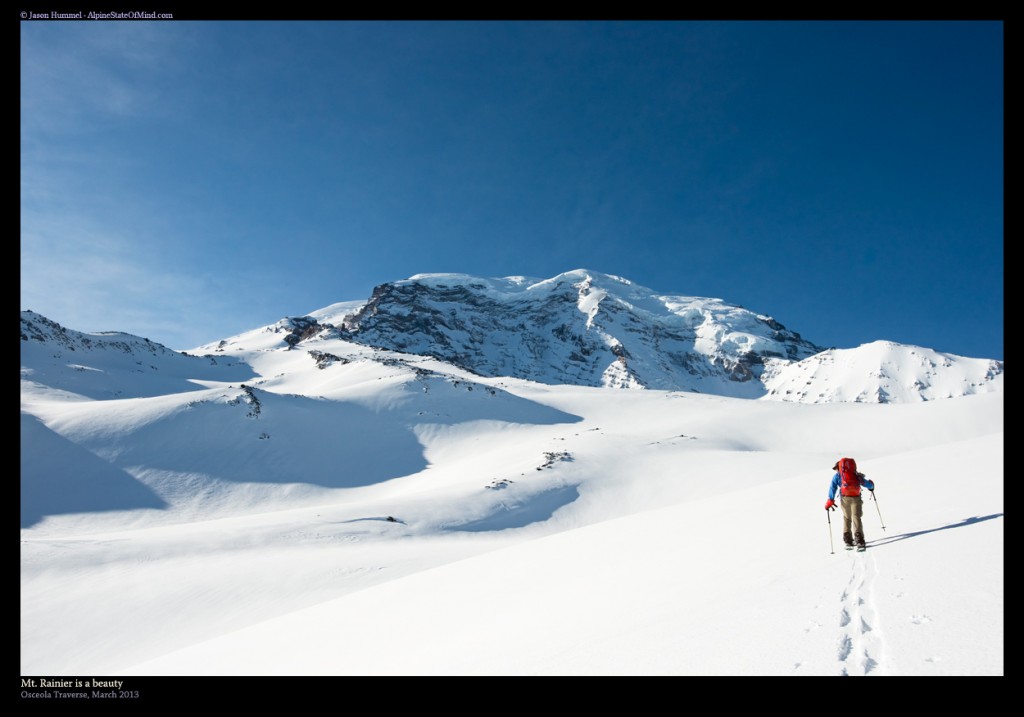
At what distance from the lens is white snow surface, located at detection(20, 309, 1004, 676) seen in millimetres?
4777

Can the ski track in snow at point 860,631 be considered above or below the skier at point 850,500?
below

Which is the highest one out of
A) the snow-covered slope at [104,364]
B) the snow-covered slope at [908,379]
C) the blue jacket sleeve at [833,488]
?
the snow-covered slope at [908,379]

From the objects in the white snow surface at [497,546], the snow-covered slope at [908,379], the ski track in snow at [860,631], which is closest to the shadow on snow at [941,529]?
the white snow surface at [497,546]

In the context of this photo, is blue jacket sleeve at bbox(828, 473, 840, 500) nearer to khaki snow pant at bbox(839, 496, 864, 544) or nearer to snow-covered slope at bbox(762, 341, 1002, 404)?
khaki snow pant at bbox(839, 496, 864, 544)

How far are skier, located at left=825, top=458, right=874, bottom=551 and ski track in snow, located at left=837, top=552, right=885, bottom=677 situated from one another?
69.4 inches

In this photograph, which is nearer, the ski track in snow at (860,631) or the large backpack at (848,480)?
the ski track in snow at (860,631)

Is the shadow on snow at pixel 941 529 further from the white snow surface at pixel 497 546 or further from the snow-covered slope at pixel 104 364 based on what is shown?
the snow-covered slope at pixel 104 364

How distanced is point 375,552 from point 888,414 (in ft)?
161

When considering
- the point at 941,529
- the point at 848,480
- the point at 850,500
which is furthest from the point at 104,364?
the point at 941,529

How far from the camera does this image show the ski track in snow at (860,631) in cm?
359

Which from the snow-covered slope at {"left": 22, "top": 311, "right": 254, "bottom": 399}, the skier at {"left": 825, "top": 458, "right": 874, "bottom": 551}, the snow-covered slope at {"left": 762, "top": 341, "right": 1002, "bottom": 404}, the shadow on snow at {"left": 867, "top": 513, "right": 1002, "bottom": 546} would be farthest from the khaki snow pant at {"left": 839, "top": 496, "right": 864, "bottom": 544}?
the snow-covered slope at {"left": 762, "top": 341, "right": 1002, "bottom": 404}
